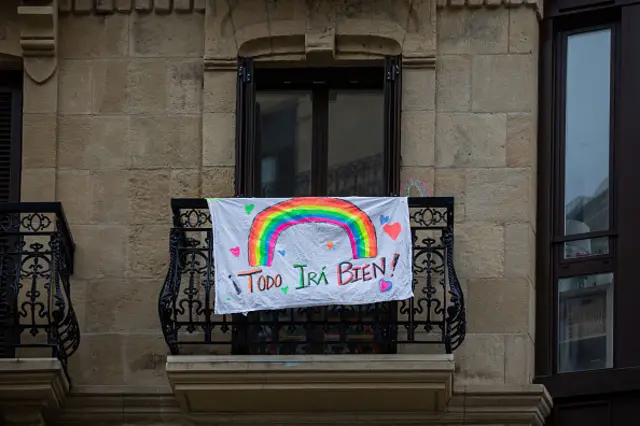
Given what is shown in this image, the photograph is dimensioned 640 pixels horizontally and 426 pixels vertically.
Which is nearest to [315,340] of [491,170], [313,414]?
[313,414]

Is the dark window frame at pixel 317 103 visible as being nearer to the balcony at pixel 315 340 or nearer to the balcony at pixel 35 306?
the balcony at pixel 315 340

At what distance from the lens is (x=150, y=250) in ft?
69.3

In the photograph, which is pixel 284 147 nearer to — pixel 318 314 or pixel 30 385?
pixel 318 314

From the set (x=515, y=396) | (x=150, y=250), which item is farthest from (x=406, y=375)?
(x=150, y=250)

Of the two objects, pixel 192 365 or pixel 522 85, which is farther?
pixel 522 85

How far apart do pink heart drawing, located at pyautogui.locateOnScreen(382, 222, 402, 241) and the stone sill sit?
1.08 metres

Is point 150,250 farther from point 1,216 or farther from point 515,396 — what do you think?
point 515,396

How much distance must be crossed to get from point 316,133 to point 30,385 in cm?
356

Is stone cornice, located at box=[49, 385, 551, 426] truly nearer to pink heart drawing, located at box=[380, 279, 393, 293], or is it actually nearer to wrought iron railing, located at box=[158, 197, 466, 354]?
wrought iron railing, located at box=[158, 197, 466, 354]

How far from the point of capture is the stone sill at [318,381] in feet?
64.8

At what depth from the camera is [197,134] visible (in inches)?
842

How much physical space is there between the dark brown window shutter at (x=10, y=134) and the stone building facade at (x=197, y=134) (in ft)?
0.73

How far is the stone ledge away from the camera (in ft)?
64.7

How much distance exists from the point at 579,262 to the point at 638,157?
105 cm
